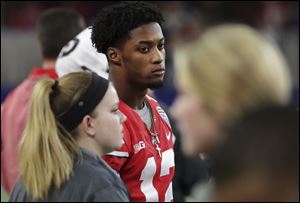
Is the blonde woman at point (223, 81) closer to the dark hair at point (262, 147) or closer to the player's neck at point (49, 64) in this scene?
the dark hair at point (262, 147)

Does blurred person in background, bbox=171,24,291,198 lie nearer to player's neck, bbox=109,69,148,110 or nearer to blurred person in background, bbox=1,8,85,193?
player's neck, bbox=109,69,148,110

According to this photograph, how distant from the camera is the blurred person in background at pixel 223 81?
8.10ft

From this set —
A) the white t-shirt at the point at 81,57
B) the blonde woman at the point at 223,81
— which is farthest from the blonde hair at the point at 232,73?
the white t-shirt at the point at 81,57

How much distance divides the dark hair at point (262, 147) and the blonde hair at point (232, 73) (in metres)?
0.05

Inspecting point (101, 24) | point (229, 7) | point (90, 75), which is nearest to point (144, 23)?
point (101, 24)

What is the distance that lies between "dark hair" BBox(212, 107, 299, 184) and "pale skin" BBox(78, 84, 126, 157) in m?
0.96

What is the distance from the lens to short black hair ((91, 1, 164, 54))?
14.5ft

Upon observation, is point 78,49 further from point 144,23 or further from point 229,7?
point 229,7

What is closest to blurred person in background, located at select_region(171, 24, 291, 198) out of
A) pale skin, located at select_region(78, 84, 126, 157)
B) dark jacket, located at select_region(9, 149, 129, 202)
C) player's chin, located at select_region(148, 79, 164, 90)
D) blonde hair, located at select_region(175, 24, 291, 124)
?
blonde hair, located at select_region(175, 24, 291, 124)

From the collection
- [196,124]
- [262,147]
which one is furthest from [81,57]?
[262,147]

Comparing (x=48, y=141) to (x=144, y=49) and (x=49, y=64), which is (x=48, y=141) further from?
(x=49, y=64)

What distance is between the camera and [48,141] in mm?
3180

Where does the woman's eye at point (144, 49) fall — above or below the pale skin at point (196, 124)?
below

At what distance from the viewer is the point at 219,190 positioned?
2420 mm
